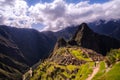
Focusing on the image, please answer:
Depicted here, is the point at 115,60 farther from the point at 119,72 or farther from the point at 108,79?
the point at 108,79

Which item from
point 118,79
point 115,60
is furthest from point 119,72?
point 115,60

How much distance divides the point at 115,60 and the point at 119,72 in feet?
190

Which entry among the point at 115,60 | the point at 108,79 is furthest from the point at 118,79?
the point at 115,60

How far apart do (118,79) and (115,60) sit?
70842 mm

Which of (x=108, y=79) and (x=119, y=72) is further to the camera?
(x=119, y=72)

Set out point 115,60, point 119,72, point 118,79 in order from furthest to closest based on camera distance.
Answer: point 115,60, point 119,72, point 118,79

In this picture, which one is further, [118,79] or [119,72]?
[119,72]

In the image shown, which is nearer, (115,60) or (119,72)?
(119,72)

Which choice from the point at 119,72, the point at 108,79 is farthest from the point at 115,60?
the point at 108,79

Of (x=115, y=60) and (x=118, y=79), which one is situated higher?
(x=115, y=60)

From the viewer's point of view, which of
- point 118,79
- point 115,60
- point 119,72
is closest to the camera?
point 118,79

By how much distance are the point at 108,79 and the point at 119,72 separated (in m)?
13.3

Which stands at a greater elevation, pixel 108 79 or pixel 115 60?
pixel 115 60

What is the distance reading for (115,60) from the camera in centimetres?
19538
